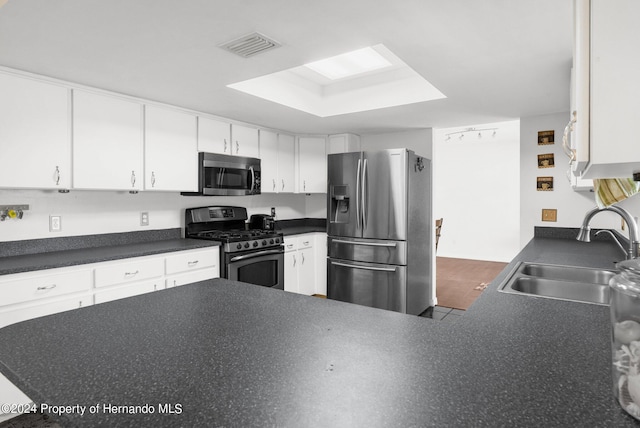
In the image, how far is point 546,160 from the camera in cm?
361

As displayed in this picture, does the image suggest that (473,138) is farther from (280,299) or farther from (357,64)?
(280,299)

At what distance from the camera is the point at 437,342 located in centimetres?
99

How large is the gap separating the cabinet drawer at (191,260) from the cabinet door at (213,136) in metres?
1.02

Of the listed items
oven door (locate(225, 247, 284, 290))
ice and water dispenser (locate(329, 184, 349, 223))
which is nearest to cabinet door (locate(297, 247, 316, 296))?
oven door (locate(225, 247, 284, 290))

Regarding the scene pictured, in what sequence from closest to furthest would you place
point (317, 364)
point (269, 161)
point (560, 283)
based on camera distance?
1. point (317, 364)
2. point (560, 283)
3. point (269, 161)

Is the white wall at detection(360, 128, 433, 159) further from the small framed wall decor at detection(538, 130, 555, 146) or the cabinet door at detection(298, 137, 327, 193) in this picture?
the small framed wall decor at detection(538, 130, 555, 146)

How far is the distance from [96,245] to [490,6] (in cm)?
322

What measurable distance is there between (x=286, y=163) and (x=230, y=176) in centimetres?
98

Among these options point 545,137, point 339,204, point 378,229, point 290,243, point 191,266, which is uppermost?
point 545,137

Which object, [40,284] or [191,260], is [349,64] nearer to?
[191,260]

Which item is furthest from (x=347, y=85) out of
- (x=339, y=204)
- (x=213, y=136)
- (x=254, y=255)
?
(x=254, y=255)

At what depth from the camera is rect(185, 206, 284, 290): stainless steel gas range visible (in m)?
3.40

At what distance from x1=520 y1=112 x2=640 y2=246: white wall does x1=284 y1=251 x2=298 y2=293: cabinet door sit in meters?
2.44

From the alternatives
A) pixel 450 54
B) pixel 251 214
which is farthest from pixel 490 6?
pixel 251 214
